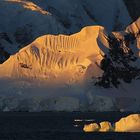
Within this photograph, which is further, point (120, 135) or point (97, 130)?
point (97, 130)

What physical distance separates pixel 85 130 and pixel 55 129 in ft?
29.4

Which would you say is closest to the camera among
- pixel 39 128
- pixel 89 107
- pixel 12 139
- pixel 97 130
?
pixel 12 139

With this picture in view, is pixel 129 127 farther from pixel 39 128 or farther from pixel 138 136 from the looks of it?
pixel 39 128

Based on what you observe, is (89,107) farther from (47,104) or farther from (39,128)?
(39,128)

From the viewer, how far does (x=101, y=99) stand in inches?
7810

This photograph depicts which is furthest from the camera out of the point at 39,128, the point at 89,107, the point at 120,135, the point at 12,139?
the point at 89,107

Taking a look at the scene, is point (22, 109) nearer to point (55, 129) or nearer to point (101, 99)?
point (101, 99)

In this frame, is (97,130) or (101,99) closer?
(97,130)

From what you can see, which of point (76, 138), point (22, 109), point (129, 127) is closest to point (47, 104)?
point (22, 109)

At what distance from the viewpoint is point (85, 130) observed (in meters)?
133

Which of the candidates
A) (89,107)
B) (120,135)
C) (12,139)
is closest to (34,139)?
(12,139)

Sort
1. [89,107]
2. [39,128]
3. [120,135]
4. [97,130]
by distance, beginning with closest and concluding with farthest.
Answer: [120,135]
[97,130]
[39,128]
[89,107]

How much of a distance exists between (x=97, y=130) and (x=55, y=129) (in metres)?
10.2

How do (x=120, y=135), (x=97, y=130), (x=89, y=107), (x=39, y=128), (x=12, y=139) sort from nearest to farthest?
(x=12, y=139) < (x=120, y=135) < (x=97, y=130) < (x=39, y=128) < (x=89, y=107)
